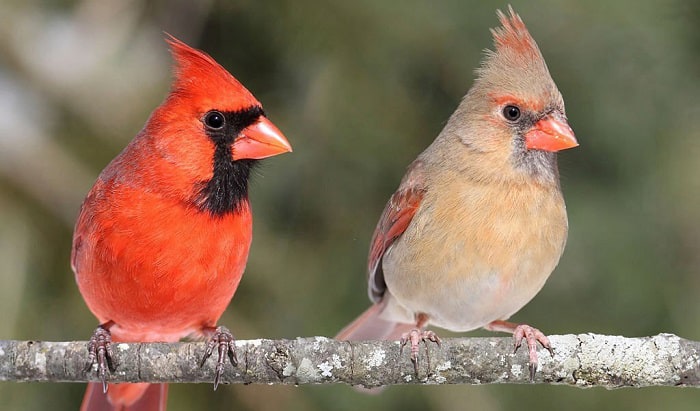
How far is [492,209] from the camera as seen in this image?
2.03 metres

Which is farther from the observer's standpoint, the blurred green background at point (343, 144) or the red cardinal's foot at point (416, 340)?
the blurred green background at point (343, 144)

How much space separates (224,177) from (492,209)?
54 cm

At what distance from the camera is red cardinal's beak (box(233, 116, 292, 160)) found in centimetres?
173

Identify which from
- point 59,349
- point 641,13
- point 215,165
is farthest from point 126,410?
point 641,13

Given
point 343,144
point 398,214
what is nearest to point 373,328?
point 398,214

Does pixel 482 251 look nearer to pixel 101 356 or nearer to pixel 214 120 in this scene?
pixel 214 120

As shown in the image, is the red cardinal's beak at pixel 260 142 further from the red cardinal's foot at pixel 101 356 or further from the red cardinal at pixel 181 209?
the red cardinal's foot at pixel 101 356

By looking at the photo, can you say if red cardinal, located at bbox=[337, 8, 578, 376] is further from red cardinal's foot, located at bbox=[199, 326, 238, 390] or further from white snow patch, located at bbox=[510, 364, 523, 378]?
red cardinal's foot, located at bbox=[199, 326, 238, 390]

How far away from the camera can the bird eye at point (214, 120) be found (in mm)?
1810

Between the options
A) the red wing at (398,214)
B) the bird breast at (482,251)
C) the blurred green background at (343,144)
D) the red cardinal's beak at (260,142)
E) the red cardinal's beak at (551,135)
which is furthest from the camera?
the blurred green background at (343,144)

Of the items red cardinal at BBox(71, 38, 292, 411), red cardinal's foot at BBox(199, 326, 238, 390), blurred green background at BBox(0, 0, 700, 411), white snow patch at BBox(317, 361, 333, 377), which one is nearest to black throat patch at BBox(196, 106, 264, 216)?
red cardinal at BBox(71, 38, 292, 411)

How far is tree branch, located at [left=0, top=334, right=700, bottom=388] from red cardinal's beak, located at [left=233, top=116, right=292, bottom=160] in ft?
1.08

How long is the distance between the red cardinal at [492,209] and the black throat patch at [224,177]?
0.41m

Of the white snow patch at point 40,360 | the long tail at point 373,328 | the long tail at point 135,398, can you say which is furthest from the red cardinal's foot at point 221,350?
the long tail at point 373,328
